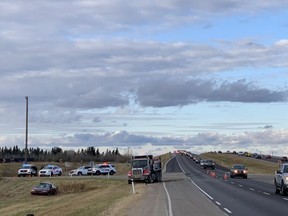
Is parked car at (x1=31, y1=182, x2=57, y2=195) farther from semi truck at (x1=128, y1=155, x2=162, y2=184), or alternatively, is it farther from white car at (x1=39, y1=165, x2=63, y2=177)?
white car at (x1=39, y1=165, x2=63, y2=177)

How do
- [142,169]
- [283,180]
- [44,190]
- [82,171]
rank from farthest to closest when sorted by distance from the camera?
[82,171]
[44,190]
[142,169]
[283,180]

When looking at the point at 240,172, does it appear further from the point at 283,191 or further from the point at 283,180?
the point at 283,180

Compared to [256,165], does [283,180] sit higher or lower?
higher

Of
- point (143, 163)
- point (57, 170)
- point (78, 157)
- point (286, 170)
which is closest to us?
point (286, 170)

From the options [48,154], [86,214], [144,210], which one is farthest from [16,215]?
[48,154]

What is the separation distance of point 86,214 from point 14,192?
1479 inches

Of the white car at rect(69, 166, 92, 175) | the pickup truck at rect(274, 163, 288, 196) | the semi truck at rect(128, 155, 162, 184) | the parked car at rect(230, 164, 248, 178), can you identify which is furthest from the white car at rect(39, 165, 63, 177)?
the pickup truck at rect(274, 163, 288, 196)

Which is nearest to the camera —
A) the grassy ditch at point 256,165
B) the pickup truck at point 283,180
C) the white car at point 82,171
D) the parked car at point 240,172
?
the pickup truck at point 283,180

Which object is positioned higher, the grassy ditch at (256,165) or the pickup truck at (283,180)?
the pickup truck at (283,180)

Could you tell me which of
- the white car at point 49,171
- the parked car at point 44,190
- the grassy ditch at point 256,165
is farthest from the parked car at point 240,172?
the white car at point 49,171

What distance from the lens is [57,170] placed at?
81562 millimetres

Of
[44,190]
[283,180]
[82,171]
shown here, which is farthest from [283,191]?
[82,171]

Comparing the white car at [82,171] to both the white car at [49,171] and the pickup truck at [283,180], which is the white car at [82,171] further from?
the pickup truck at [283,180]

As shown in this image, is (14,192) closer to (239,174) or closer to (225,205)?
(239,174)
